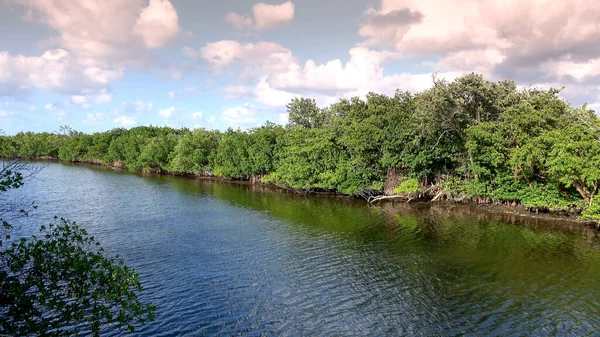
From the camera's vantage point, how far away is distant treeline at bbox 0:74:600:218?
37.3 metres

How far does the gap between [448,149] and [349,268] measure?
2916 centimetres

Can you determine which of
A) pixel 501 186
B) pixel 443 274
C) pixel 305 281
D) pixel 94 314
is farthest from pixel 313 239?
pixel 501 186

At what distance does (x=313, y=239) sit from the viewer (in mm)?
33156

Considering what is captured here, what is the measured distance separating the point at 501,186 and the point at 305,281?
1281 inches

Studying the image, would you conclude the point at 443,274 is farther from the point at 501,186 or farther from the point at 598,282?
the point at 501,186

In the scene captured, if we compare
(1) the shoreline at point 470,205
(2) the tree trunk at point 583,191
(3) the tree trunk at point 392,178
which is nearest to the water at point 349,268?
(1) the shoreline at point 470,205

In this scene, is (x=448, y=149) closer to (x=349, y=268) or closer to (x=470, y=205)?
(x=470, y=205)

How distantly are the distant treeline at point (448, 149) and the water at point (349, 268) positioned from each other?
4707 mm

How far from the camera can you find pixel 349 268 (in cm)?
2592

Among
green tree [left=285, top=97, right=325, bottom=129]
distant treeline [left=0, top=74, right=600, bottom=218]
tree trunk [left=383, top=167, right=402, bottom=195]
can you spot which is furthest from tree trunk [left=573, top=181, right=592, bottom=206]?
green tree [left=285, top=97, right=325, bottom=129]

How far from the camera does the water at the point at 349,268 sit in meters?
18.5

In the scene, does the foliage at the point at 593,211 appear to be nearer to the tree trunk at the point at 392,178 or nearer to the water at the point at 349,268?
the water at the point at 349,268

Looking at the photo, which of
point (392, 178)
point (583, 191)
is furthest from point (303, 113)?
point (583, 191)

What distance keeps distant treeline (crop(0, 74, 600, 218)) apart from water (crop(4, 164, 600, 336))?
4.71m
